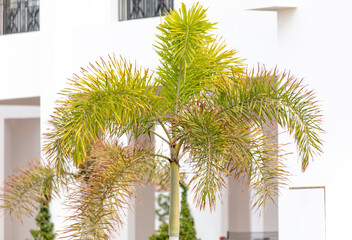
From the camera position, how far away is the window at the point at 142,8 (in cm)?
1198

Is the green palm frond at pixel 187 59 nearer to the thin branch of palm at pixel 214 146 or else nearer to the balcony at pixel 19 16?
the thin branch of palm at pixel 214 146

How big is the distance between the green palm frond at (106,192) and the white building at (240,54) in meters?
2.34

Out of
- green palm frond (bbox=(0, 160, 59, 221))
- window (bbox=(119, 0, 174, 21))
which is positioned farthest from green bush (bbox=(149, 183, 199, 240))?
green palm frond (bbox=(0, 160, 59, 221))

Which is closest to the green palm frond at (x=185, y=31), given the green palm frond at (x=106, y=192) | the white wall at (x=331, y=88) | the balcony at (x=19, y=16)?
the green palm frond at (x=106, y=192)

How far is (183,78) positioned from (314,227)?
8.75 ft

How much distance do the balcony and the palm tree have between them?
6.74 meters

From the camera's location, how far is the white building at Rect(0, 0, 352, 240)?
8.69m

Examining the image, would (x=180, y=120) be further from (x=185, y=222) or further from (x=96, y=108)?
(x=185, y=222)

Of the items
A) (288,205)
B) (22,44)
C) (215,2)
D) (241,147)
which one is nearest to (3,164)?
(22,44)

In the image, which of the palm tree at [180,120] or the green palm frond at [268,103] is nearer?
the palm tree at [180,120]

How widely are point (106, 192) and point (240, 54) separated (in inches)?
151

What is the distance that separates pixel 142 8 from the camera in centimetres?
1222

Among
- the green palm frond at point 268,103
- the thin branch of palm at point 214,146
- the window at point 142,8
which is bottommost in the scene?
the thin branch of palm at point 214,146

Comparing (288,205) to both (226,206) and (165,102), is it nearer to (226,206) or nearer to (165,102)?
(165,102)
